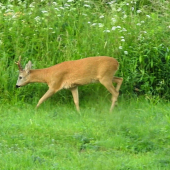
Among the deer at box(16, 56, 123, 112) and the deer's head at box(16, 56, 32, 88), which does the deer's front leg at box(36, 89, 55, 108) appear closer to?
the deer at box(16, 56, 123, 112)

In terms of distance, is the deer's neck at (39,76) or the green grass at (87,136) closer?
the green grass at (87,136)

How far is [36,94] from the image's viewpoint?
1024cm

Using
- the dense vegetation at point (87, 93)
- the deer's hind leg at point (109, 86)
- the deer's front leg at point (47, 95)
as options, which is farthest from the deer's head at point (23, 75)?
the deer's hind leg at point (109, 86)

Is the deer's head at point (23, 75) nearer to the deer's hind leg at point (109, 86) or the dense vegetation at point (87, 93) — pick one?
the dense vegetation at point (87, 93)

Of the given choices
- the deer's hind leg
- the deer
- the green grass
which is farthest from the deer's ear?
the deer's hind leg

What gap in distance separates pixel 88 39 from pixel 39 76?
4.62 feet

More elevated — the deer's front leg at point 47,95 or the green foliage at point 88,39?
the green foliage at point 88,39

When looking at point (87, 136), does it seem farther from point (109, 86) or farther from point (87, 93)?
point (87, 93)

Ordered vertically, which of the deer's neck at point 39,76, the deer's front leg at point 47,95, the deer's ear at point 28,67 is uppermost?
the deer's ear at point 28,67

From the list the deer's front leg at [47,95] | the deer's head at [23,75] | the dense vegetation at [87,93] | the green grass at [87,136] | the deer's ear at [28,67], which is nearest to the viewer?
the green grass at [87,136]

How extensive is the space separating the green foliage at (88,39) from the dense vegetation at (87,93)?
0.02 m

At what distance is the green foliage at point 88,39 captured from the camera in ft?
33.4

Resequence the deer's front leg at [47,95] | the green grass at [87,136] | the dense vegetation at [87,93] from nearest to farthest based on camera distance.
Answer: the green grass at [87,136] → the dense vegetation at [87,93] → the deer's front leg at [47,95]

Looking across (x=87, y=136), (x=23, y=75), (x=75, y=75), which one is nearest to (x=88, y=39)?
(x=75, y=75)
